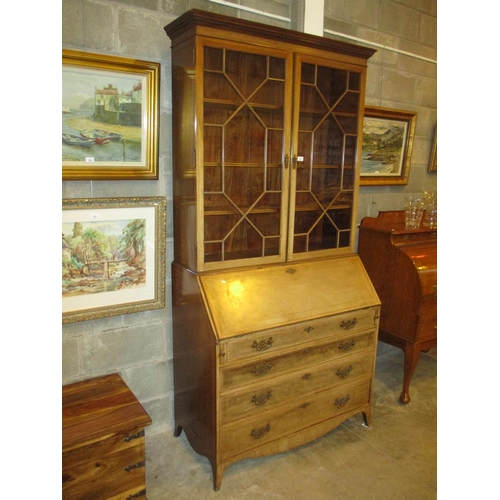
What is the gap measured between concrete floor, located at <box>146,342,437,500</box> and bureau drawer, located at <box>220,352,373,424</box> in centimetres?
35

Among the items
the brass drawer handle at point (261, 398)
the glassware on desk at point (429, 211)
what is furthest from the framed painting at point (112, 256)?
the glassware on desk at point (429, 211)

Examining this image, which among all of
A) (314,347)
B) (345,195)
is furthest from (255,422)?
(345,195)

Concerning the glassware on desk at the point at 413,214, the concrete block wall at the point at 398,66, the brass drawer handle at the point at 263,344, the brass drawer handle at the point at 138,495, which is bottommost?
the brass drawer handle at the point at 138,495

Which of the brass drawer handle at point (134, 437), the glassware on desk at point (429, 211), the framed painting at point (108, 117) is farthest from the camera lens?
the glassware on desk at point (429, 211)

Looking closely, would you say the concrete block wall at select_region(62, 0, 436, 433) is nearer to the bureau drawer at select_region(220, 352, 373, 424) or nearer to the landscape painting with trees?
the landscape painting with trees

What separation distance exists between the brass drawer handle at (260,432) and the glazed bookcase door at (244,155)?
804 millimetres

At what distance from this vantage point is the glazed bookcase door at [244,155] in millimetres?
1991

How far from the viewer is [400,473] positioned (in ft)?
7.21

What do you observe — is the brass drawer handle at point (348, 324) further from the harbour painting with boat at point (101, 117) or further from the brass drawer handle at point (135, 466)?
the harbour painting with boat at point (101, 117)

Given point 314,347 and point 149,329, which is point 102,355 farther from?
point 314,347

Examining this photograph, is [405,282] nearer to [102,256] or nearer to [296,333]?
[296,333]

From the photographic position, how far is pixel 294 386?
2.17 meters

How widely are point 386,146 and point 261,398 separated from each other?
2.07m

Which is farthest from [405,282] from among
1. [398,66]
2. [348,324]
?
[398,66]
